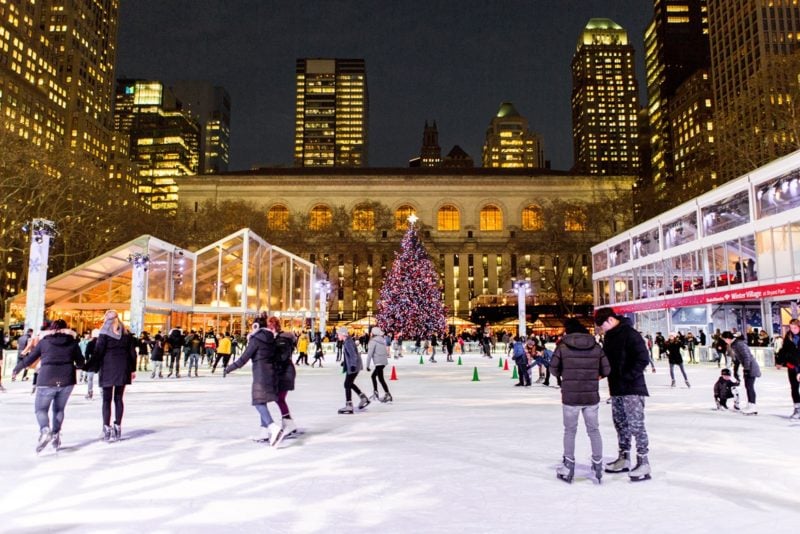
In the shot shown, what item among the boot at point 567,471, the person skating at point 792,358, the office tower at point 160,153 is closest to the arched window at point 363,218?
the person skating at point 792,358

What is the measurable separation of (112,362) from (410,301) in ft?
92.3

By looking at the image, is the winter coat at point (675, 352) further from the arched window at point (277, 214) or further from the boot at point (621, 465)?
the arched window at point (277, 214)

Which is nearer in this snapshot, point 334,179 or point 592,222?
point 592,222

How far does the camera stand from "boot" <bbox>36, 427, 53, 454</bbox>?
6789mm

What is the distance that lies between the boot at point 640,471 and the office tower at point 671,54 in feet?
491

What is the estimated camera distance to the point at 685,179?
55.7 metres

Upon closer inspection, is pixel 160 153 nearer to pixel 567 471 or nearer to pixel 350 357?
pixel 350 357

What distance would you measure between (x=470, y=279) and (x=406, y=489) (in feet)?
258

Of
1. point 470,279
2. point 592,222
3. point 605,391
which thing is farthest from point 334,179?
point 605,391

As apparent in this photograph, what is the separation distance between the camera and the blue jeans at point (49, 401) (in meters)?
6.78

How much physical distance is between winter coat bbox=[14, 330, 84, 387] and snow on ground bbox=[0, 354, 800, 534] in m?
0.86

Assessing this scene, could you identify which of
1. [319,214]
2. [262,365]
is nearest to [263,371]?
[262,365]

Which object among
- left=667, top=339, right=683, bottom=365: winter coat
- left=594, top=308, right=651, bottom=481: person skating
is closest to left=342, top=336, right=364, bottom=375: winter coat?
left=594, top=308, right=651, bottom=481: person skating

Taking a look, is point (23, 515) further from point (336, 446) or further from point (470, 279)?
point (470, 279)
